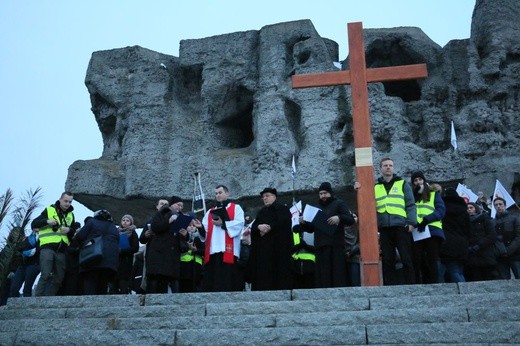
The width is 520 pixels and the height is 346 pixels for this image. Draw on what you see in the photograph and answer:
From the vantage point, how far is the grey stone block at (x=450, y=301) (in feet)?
21.4

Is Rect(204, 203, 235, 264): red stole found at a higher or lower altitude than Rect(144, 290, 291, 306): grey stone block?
higher

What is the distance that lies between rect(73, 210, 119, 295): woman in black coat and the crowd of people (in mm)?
15

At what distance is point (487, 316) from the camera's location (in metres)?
6.11

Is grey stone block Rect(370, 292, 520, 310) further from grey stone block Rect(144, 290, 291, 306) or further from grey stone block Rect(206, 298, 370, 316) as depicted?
grey stone block Rect(144, 290, 291, 306)

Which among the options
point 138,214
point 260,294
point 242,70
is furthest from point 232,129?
point 260,294

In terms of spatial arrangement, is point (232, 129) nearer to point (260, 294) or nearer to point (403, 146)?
point (403, 146)

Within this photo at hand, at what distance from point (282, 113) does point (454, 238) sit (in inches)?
375

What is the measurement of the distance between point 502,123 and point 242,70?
7.37 m

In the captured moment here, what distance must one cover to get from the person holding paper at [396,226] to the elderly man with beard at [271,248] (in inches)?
54.9

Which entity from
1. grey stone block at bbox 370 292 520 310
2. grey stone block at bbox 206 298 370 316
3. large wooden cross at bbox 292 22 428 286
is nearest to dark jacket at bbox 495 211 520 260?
large wooden cross at bbox 292 22 428 286

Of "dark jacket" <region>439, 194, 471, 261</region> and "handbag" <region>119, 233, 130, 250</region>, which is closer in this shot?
"dark jacket" <region>439, 194, 471, 261</region>

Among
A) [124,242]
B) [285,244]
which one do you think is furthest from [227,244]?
[124,242]

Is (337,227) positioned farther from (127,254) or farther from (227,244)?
(127,254)

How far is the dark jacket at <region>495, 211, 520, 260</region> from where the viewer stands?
10.0m
